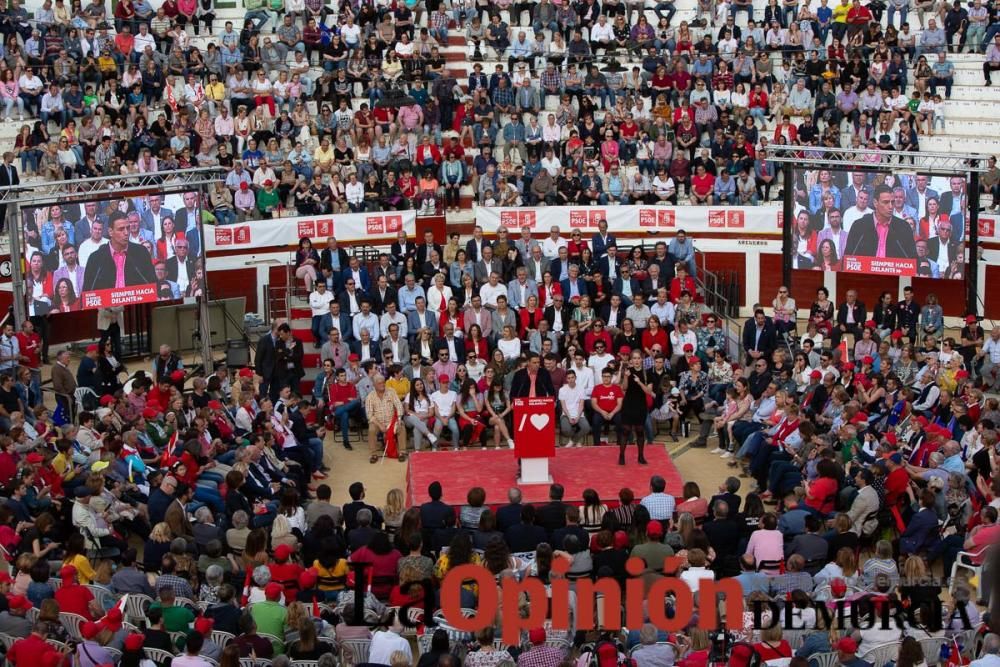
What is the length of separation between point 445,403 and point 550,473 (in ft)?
8.72

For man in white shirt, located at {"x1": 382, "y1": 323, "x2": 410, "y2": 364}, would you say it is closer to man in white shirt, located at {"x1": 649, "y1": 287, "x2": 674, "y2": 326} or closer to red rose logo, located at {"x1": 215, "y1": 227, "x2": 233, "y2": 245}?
man in white shirt, located at {"x1": 649, "y1": 287, "x2": 674, "y2": 326}

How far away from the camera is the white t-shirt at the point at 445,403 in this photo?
24.0 metres

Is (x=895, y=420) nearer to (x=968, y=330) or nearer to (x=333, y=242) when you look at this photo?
(x=968, y=330)

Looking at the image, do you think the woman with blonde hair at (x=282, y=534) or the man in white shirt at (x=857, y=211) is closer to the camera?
the woman with blonde hair at (x=282, y=534)

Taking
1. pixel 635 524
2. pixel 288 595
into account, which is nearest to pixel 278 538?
pixel 288 595

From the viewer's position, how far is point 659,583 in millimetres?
15523

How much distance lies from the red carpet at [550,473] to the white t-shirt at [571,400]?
0.95 meters

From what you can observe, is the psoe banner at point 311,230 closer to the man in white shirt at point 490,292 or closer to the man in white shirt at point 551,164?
the man in white shirt at point 551,164

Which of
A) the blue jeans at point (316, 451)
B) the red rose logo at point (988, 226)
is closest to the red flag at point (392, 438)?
the blue jeans at point (316, 451)

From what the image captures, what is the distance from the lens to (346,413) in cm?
2439

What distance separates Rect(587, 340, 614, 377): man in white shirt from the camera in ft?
80.7

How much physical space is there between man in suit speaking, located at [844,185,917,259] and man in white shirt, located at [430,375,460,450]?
856 centimetres

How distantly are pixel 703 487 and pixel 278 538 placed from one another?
22.9 ft

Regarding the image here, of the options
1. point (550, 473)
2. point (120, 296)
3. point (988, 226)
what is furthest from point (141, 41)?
point (988, 226)
